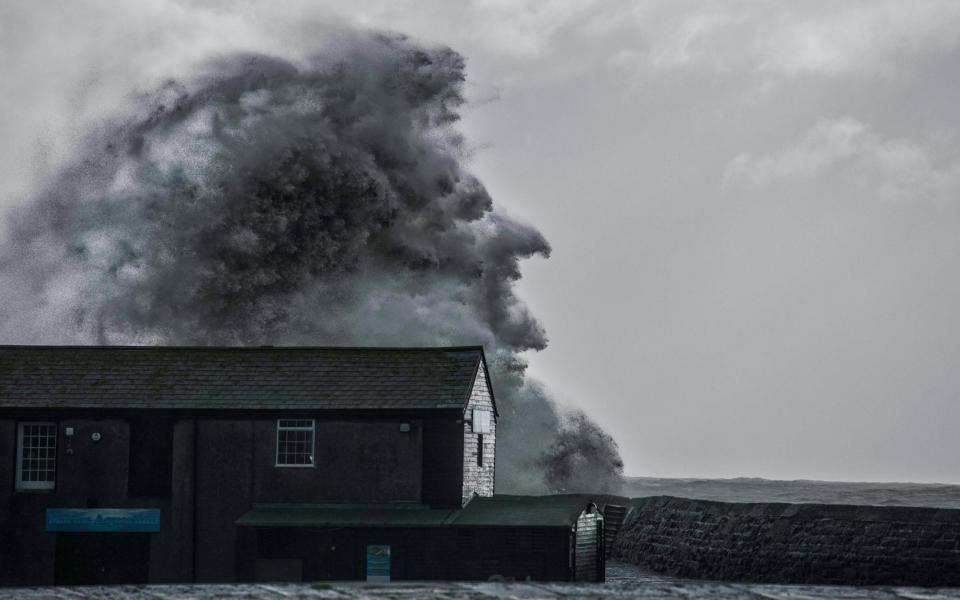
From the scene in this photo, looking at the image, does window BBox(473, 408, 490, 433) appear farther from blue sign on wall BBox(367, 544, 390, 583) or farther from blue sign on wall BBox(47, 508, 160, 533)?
blue sign on wall BBox(47, 508, 160, 533)

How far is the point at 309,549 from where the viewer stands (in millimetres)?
32750

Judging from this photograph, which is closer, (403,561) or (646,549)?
(403,561)

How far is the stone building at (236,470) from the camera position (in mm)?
33312

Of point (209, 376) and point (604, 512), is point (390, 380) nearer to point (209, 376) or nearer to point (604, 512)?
point (209, 376)

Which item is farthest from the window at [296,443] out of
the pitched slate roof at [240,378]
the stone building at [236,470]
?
the pitched slate roof at [240,378]

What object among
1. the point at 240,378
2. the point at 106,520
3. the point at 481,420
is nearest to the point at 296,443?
the point at 240,378

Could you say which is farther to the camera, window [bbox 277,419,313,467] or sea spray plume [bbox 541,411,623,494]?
sea spray plume [bbox 541,411,623,494]

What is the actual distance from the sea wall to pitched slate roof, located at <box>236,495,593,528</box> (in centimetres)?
255

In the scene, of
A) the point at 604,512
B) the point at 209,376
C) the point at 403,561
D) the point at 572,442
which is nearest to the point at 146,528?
the point at 209,376

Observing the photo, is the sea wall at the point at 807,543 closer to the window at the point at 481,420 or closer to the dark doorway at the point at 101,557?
the window at the point at 481,420

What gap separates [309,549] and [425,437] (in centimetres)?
383

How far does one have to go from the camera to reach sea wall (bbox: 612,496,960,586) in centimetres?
2581

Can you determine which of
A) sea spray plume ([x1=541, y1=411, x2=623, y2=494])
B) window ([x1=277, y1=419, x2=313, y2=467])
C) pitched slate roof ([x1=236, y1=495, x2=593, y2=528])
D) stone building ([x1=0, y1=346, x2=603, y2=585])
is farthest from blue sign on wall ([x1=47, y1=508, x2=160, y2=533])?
sea spray plume ([x1=541, y1=411, x2=623, y2=494])

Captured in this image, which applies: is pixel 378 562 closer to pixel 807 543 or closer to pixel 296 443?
pixel 296 443
